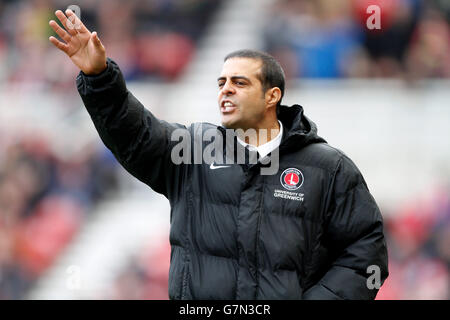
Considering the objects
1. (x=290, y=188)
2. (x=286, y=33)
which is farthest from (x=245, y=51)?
(x=286, y=33)

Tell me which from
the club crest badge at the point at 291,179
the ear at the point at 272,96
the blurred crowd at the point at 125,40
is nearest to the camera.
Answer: the club crest badge at the point at 291,179

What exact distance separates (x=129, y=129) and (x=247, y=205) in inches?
23.9

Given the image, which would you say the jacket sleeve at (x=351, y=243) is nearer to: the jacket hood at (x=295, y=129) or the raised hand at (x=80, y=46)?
the jacket hood at (x=295, y=129)

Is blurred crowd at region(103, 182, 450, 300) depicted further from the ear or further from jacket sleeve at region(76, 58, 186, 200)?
jacket sleeve at region(76, 58, 186, 200)

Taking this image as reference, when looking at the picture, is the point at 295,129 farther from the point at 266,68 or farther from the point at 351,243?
the point at 351,243

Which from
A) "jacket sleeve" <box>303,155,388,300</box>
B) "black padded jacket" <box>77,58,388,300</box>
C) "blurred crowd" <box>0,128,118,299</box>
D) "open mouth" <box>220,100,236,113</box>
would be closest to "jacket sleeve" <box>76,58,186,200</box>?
Result: "black padded jacket" <box>77,58,388,300</box>

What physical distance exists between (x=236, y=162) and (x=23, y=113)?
7.69 m

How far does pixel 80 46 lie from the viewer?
360cm

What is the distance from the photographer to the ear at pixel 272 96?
401 centimetres

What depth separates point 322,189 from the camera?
3.71m

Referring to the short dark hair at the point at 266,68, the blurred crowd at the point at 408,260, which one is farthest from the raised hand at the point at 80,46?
the blurred crowd at the point at 408,260

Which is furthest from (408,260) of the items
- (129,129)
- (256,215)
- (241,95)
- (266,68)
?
(129,129)

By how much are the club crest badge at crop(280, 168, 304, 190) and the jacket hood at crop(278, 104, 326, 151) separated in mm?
118
